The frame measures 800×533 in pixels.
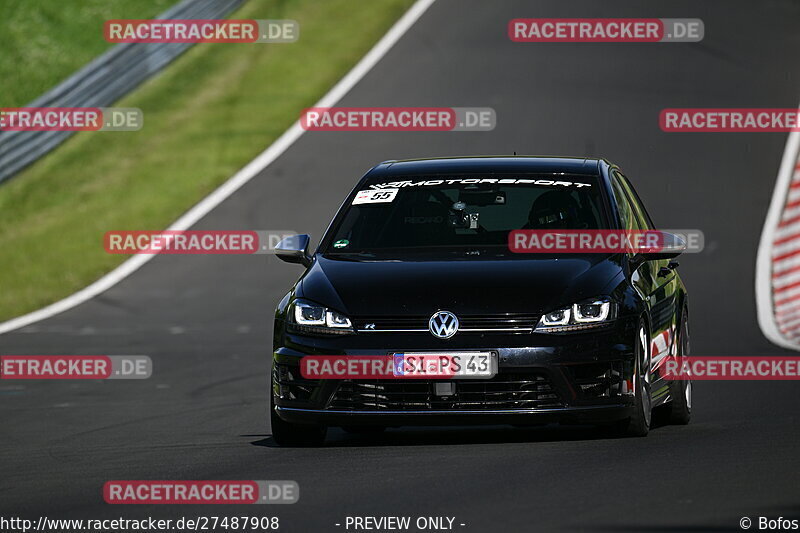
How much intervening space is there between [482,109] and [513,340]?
16683mm

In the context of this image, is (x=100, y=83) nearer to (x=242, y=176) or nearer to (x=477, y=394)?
(x=242, y=176)

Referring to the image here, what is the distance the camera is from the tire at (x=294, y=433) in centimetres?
987

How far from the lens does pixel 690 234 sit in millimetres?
21125
